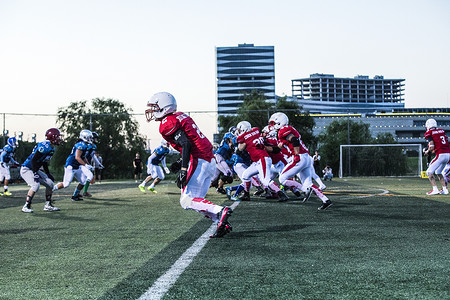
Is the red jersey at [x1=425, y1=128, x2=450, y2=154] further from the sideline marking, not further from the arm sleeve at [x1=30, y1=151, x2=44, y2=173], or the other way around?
the sideline marking

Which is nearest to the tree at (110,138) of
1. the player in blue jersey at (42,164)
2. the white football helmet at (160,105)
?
the player in blue jersey at (42,164)

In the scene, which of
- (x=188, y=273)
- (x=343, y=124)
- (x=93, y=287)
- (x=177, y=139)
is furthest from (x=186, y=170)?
(x=343, y=124)

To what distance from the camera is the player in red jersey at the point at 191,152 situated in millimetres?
6754

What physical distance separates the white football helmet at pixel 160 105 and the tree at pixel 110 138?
1532 inches

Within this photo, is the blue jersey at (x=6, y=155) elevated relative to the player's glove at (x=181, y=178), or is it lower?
lower

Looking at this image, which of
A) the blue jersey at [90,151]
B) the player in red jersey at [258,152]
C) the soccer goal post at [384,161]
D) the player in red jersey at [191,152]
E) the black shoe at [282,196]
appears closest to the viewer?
the player in red jersey at [191,152]

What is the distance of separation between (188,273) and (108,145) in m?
47.8

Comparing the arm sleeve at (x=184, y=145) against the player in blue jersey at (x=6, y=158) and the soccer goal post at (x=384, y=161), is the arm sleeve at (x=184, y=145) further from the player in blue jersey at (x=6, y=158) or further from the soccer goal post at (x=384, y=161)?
the soccer goal post at (x=384, y=161)

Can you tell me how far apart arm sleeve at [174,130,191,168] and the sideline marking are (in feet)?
3.19

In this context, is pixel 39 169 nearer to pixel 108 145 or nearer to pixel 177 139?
pixel 177 139

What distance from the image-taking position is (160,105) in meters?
6.97

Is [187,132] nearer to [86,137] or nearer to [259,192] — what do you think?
[259,192]

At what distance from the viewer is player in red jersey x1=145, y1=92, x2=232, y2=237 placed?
6.75 meters

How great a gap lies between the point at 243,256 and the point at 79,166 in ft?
36.5
